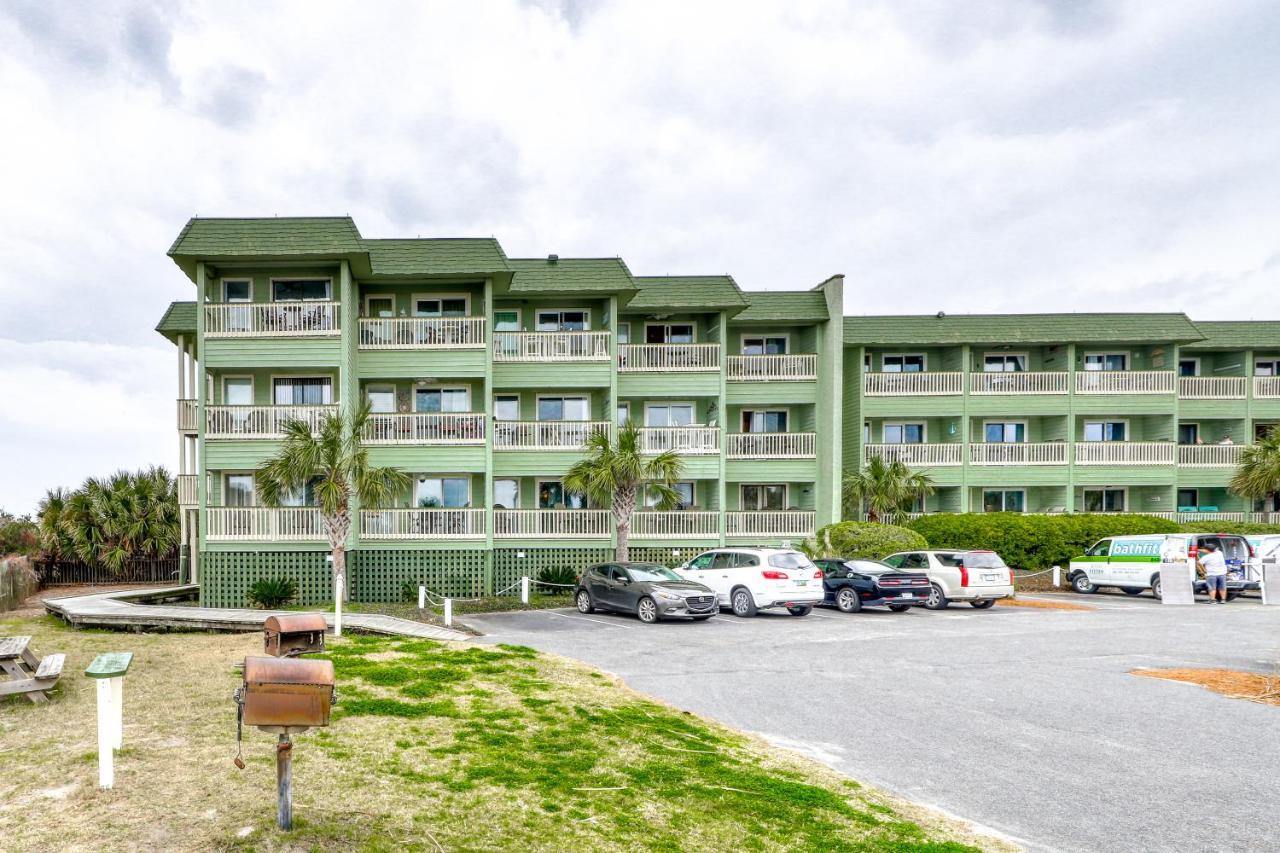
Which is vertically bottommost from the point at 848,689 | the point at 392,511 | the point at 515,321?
the point at 848,689

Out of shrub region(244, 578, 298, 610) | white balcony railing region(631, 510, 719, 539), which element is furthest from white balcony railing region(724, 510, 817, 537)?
shrub region(244, 578, 298, 610)

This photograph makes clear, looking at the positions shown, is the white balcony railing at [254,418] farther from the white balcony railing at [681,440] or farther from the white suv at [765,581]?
the white suv at [765,581]

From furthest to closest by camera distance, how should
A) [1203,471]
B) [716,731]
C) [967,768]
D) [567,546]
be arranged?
1. [1203,471]
2. [567,546]
3. [716,731]
4. [967,768]

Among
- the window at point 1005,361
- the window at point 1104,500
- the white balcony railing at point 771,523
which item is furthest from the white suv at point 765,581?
the window at point 1104,500

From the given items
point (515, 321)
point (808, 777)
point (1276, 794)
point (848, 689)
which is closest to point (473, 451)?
point (515, 321)

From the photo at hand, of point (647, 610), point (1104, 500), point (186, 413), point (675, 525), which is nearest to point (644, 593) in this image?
point (647, 610)

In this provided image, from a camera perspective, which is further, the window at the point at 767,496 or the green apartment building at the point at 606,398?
the window at the point at 767,496

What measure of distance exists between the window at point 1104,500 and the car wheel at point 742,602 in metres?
23.2

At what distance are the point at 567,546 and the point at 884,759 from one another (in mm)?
20004

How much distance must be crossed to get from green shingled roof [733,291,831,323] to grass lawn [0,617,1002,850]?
914 inches

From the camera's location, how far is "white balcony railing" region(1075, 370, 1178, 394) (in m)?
36.2

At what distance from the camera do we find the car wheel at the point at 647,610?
2045 centimetres

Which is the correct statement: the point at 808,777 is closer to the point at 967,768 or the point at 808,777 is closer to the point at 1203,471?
the point at 967,768

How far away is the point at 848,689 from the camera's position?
12516mm
